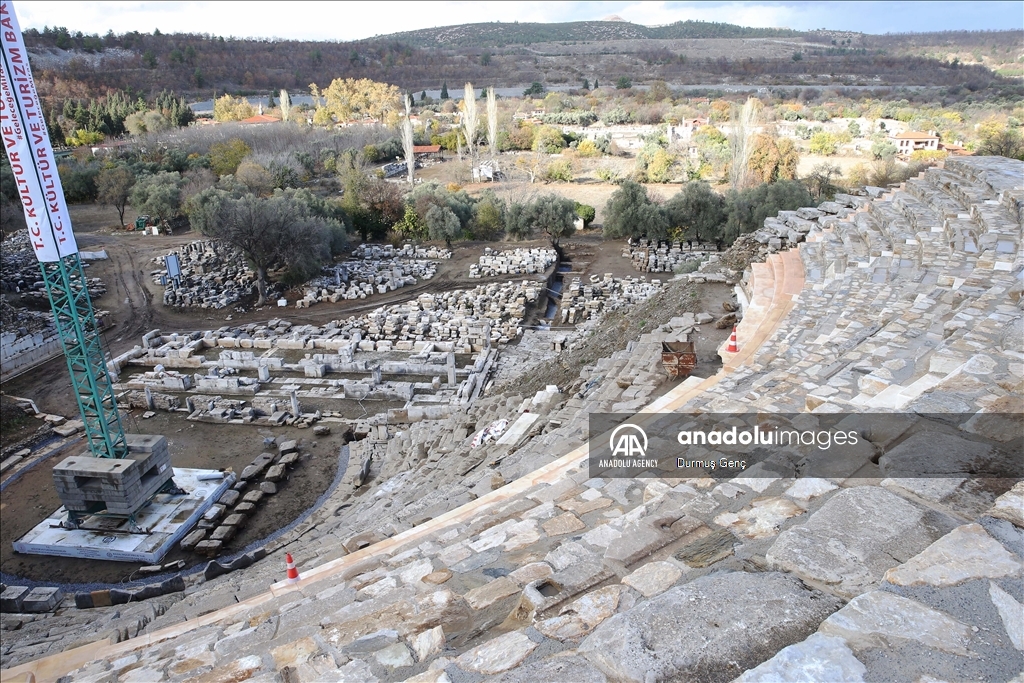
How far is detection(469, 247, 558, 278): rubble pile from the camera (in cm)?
2802

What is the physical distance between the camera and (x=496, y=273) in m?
28.1

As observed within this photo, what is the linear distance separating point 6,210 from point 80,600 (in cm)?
2934

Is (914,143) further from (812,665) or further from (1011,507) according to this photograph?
(812,665)

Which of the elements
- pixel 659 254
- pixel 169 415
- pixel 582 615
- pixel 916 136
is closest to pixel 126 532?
pixel 169 415

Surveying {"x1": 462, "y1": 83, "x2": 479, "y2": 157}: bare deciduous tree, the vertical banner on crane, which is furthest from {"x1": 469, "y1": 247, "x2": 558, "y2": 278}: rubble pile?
{"x1": 462, "y1": 83, "x2": 479, "y2": 157}: bare deciduous tree

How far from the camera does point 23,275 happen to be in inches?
1087

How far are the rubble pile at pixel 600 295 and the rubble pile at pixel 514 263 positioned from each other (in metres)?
2.30

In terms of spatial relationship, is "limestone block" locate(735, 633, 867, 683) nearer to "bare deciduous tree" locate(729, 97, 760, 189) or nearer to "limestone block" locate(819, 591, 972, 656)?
"limestone block" locate(819, 591, 972, 656)

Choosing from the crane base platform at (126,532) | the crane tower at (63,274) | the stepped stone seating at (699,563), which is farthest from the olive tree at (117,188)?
the stepped stone seating at (699,563)

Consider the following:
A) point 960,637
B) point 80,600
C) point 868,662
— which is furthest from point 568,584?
point 80,600

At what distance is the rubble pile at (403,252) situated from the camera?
3086 centimetres

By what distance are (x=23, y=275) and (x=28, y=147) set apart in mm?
22094

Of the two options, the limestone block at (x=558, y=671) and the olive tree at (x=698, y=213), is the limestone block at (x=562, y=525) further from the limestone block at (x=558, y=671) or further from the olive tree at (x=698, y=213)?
the olive tree at (x=698, y=213)

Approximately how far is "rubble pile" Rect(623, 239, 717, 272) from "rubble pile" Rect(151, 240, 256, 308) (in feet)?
54.5
